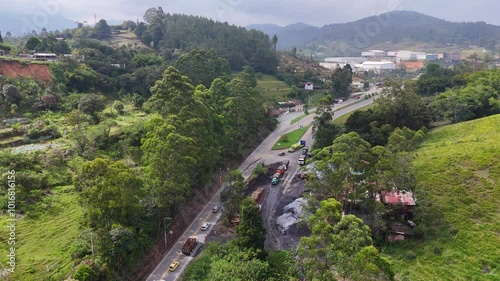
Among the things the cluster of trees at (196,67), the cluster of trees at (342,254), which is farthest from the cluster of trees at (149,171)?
the cluster of trees at (196,67)

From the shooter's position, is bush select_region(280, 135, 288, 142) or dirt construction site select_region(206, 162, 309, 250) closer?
dirt construction site select_region(206, 162, 309, 250)

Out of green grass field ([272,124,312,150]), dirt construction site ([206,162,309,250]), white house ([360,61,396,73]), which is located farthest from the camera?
white house ([360,61,396,73])

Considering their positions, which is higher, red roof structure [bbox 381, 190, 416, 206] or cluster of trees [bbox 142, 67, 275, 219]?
cluster of trees [bbox 142, 67, 275, 219]

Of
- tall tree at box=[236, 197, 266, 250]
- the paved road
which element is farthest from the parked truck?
tall tree at box=[236, 197, 266, 250]

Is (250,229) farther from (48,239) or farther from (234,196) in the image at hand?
(48,239)

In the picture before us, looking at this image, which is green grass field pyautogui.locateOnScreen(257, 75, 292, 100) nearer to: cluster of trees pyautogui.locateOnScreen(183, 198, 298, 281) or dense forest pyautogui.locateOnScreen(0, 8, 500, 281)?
dense forest pyautogui.locateOnScreen(0, 8, 500, 281)

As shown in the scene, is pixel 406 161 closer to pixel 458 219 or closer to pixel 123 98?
pixel 458 219

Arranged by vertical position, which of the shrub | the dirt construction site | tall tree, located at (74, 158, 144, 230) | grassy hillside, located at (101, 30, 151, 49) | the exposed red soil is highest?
grassy hillside, located at (101, 30, 151, 49)

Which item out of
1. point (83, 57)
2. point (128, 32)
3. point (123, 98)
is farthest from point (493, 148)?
point (128, 32)

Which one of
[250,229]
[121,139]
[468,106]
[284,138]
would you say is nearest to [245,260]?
[250,229]
